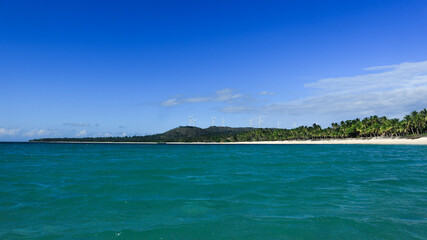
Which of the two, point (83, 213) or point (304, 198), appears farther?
point (304, 198)

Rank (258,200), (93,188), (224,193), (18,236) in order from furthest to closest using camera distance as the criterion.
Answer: (93,188) < (224,193) < (258,200) < (18,236)

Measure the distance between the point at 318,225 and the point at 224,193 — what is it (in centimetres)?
812

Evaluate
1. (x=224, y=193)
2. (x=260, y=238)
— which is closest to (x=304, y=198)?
(x=224, y=193)

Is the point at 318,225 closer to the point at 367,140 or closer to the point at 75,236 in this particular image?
the point at 75,236

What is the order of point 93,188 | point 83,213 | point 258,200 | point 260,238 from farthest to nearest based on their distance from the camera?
1. point 93,188
2. point 258,200
3. point 83,213
4. point 260,238

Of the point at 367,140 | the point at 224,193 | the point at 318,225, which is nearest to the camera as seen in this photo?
the point at 318,225

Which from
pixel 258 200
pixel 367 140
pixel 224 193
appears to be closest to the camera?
pixel 258 200

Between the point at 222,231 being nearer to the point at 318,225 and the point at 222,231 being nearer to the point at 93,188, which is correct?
the point at 318,225

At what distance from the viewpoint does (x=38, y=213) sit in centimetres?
1341

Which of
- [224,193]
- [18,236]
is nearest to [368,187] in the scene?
[224,193]

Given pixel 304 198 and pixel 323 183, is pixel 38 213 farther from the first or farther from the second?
pixel 323 183

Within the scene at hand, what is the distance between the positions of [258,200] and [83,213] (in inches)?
366

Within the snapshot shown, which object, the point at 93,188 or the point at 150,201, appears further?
the point at 93,188

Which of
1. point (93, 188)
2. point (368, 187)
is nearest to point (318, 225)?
point (368, 187)
